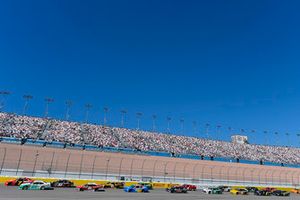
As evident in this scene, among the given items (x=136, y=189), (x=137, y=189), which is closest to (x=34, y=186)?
(x=136, y=189)

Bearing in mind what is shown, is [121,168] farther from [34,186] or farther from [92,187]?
[34,186]

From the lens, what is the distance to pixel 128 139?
284 feet

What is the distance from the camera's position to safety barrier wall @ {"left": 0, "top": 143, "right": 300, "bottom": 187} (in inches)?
2153

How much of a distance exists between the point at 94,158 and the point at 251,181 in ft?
140

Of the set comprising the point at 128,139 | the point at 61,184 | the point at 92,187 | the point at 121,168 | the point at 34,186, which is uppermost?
the point at 128,139

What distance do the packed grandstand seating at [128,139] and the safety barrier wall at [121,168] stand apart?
9.53 m

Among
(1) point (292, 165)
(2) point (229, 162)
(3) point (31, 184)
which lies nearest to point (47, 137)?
(3) point (31, 184)

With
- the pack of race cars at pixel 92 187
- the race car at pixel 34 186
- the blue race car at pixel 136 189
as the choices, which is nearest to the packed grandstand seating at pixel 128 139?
the pack of race cars at pixel 92 187

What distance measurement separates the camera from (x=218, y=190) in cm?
4753

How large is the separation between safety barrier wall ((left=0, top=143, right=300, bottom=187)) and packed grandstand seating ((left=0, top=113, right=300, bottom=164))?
9.53 m

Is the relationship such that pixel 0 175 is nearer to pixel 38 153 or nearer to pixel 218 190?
pixel 38 153

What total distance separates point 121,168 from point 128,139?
73.5 feet

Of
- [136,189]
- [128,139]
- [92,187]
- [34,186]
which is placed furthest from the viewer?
[128,139]

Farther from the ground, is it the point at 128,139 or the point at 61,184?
the point at 128,139
